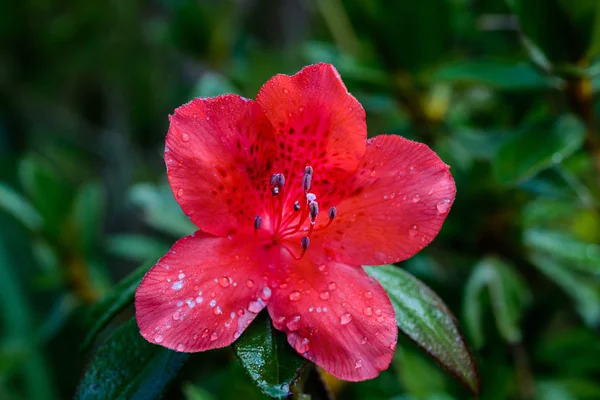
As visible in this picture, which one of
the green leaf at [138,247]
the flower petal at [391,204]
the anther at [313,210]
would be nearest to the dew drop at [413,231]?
the flower petal at [391,204]

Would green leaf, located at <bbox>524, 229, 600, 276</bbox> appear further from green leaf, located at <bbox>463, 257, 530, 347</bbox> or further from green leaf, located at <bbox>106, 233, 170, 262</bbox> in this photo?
green leaf, located at <bbox>106, 233, 170, 262</bbox>

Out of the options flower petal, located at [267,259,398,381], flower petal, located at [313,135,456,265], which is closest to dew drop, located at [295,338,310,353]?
flower petal, located at [267,259,398,381]

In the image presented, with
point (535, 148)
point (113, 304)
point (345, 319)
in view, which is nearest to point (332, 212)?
point (345, 319)

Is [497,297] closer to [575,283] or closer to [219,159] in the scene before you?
[575,283]

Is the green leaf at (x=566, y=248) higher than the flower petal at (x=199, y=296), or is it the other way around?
the flower petal at (x=199, y=296)

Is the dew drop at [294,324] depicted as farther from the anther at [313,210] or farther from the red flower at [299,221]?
the anther at [313,210]
